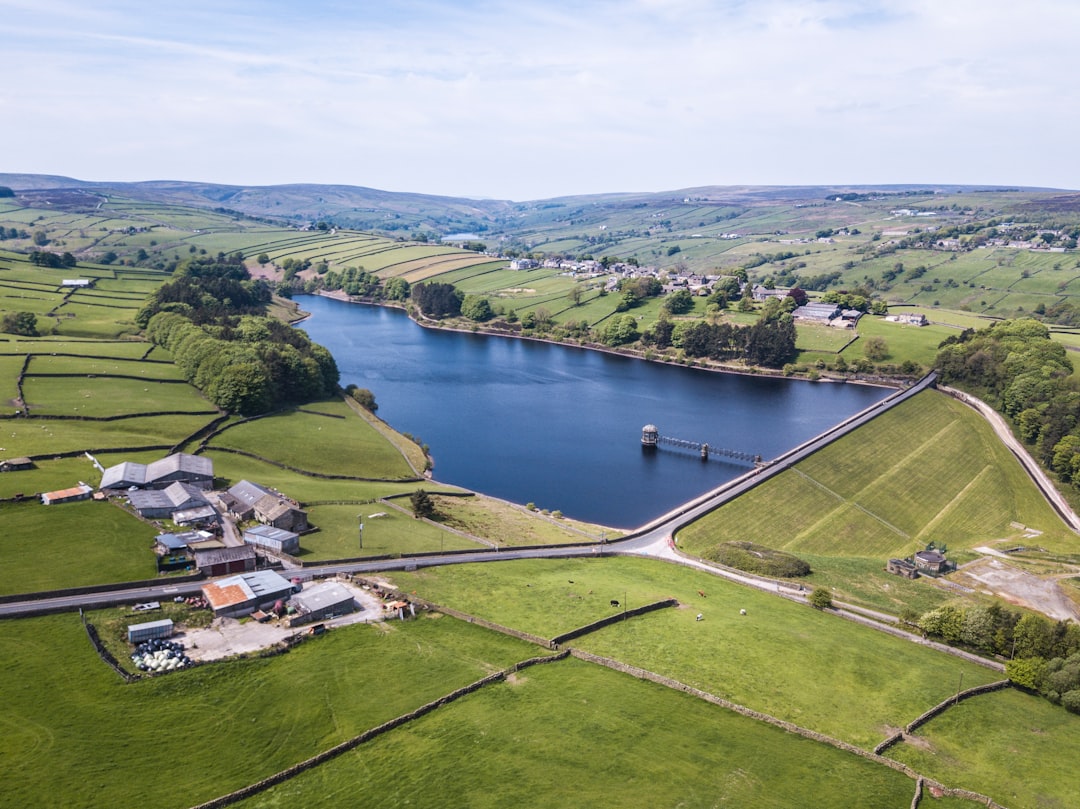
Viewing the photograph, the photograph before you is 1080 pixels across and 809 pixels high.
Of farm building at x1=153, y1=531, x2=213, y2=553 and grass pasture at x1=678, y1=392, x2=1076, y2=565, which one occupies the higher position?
farm building at x1=153, y1=531, x2=213, y2=553

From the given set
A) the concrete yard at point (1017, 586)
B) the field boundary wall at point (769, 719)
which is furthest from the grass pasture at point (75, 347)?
the concrete yard at point (1017, 586)

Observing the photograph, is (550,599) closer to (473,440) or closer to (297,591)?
(297,591)

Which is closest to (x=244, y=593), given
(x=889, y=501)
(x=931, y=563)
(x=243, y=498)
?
(x=243, y=498)

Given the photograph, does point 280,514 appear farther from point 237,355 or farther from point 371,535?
point 237,355

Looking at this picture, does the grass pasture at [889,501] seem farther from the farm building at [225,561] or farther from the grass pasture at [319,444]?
the farm building at [225,561]

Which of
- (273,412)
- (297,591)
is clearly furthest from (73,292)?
(297,591)

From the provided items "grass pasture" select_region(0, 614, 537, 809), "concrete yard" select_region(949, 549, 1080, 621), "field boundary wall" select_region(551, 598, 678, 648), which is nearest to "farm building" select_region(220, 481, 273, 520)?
"grass pasture" select_region(0, 614, 537, 809)

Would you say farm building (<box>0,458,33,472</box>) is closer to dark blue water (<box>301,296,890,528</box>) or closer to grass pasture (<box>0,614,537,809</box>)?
grass pasture (<box>0,614,537,809</box>)
